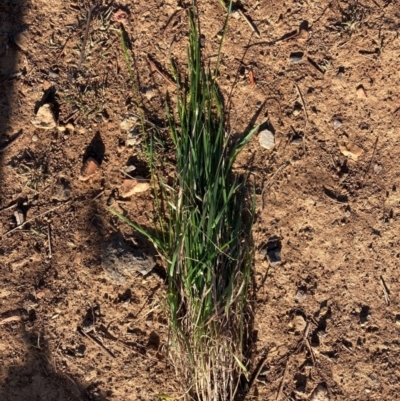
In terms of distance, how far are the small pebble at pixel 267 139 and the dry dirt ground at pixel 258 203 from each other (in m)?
0.03

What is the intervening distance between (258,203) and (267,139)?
0.29 meters

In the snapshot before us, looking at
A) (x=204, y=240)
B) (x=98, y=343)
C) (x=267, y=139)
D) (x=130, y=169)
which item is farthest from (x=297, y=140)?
(x=98, y=343)

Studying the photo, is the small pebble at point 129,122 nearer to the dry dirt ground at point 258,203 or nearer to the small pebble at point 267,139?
the dry dirt ground at point 258,203

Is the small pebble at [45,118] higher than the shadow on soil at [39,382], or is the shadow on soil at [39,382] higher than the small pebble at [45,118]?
the small pebble at [45,118]

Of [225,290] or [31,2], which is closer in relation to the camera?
[225,290]

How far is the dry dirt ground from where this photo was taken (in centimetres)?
257

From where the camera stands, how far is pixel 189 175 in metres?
2.43

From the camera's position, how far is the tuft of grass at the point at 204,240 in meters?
2.38

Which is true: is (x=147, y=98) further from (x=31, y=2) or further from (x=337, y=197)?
(x=337, y=197)

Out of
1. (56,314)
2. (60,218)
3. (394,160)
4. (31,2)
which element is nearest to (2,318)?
(56,314)

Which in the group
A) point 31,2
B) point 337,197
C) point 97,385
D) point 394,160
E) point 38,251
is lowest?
point 97,385

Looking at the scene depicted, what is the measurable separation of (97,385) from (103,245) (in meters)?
0.64

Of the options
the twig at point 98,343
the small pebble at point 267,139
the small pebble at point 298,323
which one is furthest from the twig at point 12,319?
the small pebble at point 267,139

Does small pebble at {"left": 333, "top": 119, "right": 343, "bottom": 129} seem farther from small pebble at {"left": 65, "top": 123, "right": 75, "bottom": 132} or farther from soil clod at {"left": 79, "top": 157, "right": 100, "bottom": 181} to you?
small pebble at {"left": 65, "top": 123, "right": 75, "bottom": 132}
